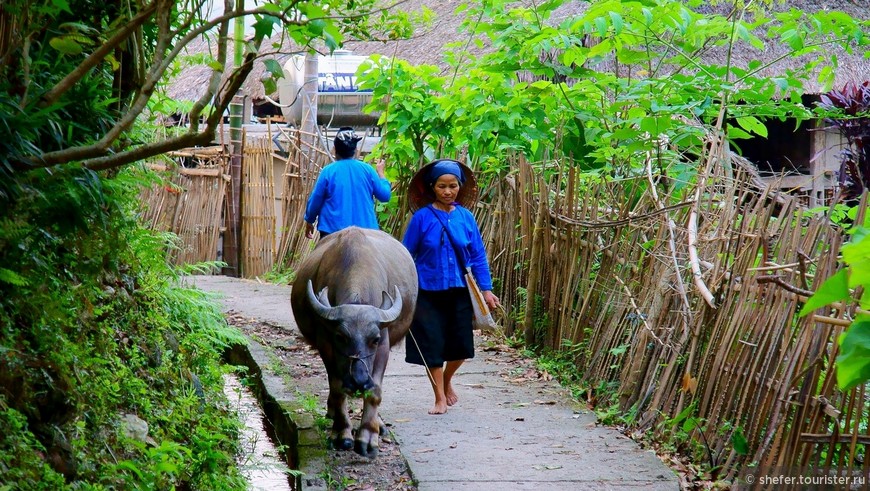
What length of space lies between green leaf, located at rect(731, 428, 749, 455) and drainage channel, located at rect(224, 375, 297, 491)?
232 centimetres

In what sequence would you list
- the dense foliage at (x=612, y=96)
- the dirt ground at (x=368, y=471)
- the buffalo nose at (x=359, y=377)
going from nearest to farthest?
the dirt ground at (x=368, y=471)
the buffalo nose at (x=359, y=377)
the dense foliage at (x=612, y=96)

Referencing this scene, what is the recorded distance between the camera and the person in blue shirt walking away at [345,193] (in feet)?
26.0

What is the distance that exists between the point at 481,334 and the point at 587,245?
7.98ft

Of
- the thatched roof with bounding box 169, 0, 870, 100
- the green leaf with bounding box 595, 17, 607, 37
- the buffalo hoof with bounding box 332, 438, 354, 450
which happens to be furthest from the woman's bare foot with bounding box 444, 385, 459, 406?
the thatched roof with bounding box 169, 0, 870, 100

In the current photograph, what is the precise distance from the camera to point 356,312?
17.5 feet

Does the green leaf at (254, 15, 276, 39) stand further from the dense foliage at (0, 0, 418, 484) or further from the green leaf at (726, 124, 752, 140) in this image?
the green leaf at (726, 124, 752, 140)

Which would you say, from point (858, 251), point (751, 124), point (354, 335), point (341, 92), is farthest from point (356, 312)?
point (341, 92)

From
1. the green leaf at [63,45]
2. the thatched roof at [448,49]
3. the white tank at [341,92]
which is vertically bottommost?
the green leaf at [63,45]

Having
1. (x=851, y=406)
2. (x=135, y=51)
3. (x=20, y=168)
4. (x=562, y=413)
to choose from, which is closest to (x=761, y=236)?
(x=851, y=406)

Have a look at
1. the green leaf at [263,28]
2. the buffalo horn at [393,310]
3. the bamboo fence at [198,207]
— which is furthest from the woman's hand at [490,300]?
the bamboo fence at [198,207]

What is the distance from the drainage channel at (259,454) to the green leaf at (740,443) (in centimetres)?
232

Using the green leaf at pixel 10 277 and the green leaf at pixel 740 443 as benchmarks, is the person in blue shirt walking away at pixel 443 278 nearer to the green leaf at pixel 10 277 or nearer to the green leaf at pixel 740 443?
the green leaf at pixel 740 443

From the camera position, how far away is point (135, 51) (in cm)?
419

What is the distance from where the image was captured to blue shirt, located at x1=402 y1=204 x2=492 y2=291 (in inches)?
259
